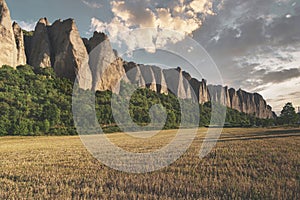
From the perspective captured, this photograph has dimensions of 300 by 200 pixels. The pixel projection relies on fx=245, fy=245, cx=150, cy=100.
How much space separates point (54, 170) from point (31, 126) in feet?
155

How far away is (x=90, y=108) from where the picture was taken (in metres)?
68.1

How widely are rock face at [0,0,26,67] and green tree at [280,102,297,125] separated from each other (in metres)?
102

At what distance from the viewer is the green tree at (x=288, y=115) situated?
99.1 meters

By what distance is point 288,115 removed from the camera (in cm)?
10069

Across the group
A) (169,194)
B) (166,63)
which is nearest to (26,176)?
(169,194)

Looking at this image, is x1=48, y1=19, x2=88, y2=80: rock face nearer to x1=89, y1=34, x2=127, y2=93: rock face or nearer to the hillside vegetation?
x1=89, y1=34, x2=127, y2=93: rock face

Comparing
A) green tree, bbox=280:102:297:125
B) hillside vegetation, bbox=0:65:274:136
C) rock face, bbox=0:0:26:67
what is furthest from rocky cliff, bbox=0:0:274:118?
green tree, bbox=280:102:297:125

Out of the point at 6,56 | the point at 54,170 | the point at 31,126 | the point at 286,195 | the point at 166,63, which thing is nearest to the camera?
the point at 286,195

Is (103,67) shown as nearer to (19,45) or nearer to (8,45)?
(19,45)

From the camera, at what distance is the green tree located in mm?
99094

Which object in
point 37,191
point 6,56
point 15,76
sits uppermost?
point 6,56

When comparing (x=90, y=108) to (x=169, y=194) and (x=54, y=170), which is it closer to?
(x=54, y=170)

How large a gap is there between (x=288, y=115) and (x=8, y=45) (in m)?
105

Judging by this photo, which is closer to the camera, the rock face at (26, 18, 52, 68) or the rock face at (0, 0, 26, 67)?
the rock face at (0, 0, 26, 67)
